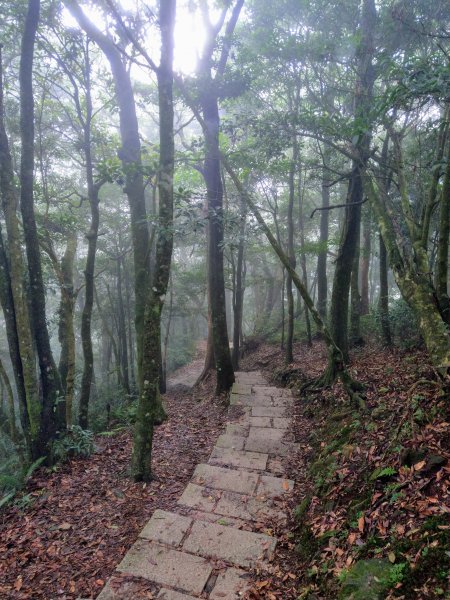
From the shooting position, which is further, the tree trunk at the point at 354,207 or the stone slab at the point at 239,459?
the tree trunk at the point at 354,207

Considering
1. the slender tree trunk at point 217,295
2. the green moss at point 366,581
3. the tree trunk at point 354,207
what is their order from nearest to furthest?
the green moss at point 366,581 < the tree trunk at point 354,207 < the slender tree trunk at point 217,295

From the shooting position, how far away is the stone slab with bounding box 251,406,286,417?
22.8ft

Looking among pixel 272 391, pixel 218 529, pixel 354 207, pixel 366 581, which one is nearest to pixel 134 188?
pixel 354 207

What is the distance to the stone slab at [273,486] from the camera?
4.51 metres

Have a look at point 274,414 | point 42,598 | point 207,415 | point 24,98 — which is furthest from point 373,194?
point 42,598

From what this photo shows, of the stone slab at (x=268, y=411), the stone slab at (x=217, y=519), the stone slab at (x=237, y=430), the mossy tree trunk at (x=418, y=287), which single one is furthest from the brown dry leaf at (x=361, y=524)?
the stone slab at (x=268, y=411)

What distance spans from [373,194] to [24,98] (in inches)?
229

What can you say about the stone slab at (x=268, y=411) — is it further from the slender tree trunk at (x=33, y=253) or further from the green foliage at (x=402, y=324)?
the slender tree trunk at (x=33, y=253)

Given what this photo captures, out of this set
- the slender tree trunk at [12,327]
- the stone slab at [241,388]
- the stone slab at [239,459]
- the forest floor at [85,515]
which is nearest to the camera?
the forest floor at [85,515]

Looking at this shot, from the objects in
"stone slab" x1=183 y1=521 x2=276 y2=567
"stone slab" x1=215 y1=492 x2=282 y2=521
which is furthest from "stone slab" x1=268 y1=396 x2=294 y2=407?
"stone slab" x1=183 y1=521 x2=276 y2=567

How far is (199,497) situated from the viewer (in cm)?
447

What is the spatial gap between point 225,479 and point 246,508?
67 centimetres

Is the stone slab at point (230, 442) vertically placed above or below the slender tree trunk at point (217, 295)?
below

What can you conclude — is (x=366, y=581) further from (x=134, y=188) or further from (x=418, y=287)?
(x=134, y=188)
